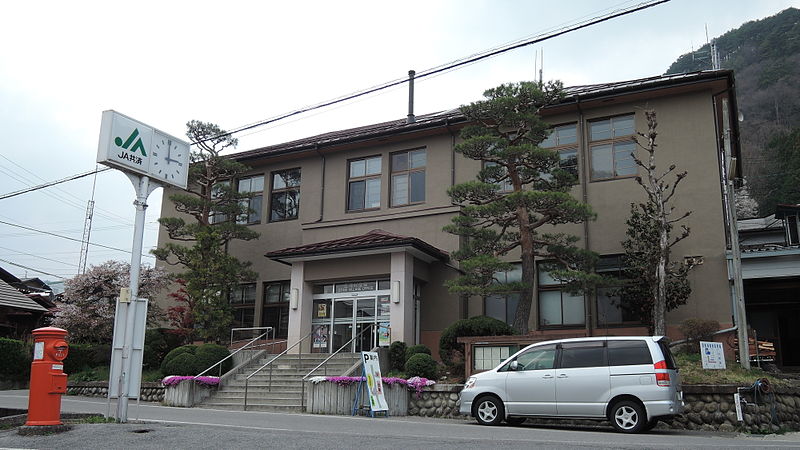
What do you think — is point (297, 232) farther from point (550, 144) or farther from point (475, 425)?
point (475, 425)

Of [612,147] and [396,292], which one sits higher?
[612,147]

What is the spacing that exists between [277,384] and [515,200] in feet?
27.1

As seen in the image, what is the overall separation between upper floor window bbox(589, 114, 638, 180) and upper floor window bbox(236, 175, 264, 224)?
13010 millimetres

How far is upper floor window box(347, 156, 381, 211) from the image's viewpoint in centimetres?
2441

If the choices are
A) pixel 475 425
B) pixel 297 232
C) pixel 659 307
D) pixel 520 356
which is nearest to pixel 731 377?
pixel 659 307

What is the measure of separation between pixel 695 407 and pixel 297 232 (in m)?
16.0

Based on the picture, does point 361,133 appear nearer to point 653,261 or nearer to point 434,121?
point 434,121

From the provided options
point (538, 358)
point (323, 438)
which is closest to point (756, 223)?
point (538, 358)

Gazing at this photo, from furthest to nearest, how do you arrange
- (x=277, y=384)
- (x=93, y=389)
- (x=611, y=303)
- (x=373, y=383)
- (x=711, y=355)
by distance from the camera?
(x=93, y=389) < (x=611, y=303) < (x=277, y=384) < (x=373, y=383) < (x=711, y=355)

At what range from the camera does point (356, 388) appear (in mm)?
15586

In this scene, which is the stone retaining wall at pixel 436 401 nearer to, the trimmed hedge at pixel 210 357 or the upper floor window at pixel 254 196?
the trimmed hedge at pixel 210 357

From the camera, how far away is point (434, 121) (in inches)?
902

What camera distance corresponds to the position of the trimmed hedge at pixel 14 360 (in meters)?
21.4

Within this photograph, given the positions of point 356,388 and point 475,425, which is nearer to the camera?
point 475,425
